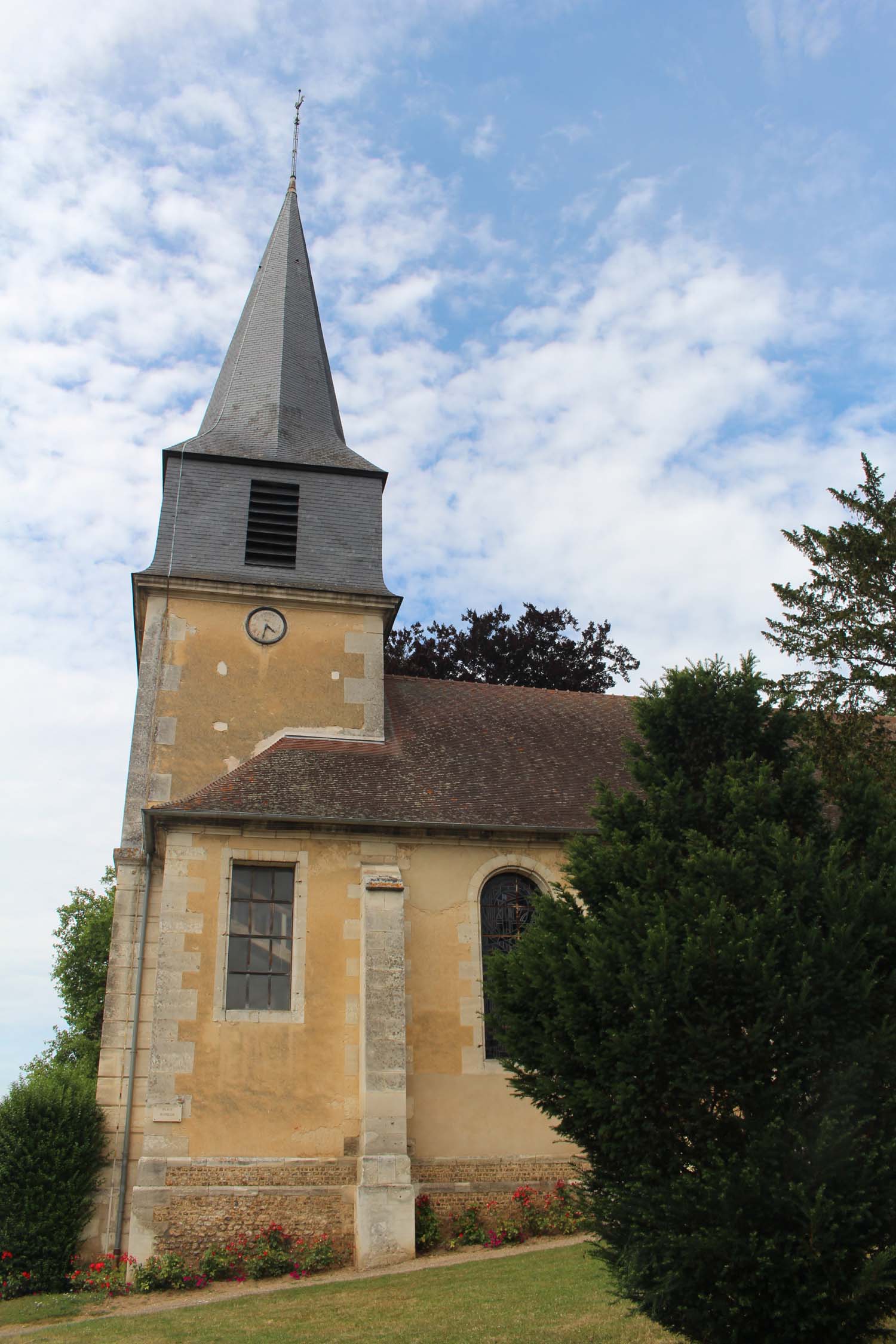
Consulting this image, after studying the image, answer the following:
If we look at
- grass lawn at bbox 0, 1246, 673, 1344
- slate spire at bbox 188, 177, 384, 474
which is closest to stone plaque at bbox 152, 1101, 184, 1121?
grass lawn at bbox 0, 1246, 673, 1344

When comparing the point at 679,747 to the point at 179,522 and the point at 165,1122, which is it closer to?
the point at 165,1122

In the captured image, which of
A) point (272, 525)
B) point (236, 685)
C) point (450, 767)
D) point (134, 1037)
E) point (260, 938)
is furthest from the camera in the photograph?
point (272, 525)

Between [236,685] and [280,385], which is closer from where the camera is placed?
[236,685]

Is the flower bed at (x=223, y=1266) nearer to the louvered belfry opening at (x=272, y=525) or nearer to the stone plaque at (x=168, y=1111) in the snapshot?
the stone plaque at (x=168, y=1111)

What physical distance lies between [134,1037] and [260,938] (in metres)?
1.85

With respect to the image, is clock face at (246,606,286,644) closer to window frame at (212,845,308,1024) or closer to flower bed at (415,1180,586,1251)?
window frame at (212,845,308,1024)

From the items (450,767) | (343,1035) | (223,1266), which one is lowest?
(223,1266)

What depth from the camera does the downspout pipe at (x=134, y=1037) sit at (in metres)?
12.0

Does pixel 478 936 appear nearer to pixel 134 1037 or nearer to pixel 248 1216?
pixel 248 1216

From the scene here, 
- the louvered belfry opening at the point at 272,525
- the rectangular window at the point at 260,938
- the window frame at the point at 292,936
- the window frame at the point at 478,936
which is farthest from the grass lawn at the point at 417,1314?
the louvered belfry opening at the point at 272,525

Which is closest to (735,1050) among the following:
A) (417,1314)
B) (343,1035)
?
(417,1314)

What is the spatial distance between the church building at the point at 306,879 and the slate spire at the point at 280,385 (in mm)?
126

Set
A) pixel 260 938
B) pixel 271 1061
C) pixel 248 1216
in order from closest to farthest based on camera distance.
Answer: pixel 248 1216 < pixel 271 1061 < pixel 260 938

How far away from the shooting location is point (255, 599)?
16.2 m
